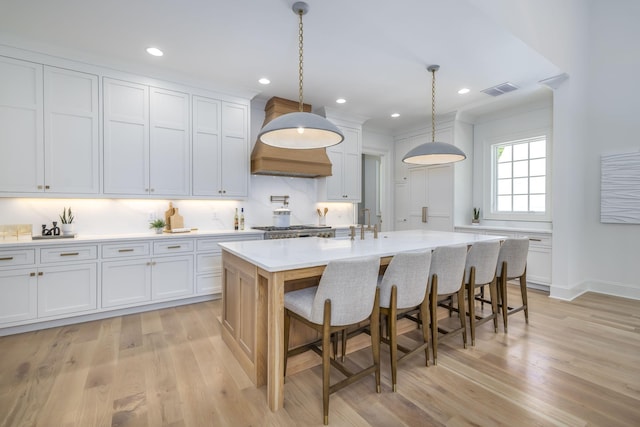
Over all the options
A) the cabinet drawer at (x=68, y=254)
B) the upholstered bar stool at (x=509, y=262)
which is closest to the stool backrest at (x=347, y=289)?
the upholstered bar stool at (x=509, y=262)

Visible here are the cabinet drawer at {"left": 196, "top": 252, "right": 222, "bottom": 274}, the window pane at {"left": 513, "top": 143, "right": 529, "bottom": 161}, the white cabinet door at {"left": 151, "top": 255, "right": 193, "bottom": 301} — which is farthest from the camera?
the window pane at {"left": 513, "top": 143, "right": 529, "bottom": 161}

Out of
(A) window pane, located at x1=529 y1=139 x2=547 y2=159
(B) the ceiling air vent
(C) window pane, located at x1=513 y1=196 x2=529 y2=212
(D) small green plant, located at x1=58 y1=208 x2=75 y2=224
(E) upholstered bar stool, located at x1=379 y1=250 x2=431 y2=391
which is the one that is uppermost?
(B) the ceiling air vent

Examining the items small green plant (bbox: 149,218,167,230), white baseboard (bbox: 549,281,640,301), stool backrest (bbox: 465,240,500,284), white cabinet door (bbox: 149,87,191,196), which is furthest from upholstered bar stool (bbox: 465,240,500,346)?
small green plant (bbox: 149,218,167,230)

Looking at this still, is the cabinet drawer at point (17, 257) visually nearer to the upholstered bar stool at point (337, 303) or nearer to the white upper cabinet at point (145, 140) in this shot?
the white upper cabinet at point (145, 140)

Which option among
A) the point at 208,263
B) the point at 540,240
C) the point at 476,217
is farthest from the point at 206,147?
the point at 540,240

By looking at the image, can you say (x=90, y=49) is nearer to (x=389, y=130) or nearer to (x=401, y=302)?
(x=401, y=302)

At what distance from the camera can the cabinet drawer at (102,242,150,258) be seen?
3.16 metres

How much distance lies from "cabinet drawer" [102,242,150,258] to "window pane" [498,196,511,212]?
562cm

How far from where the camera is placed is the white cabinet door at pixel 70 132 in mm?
3041

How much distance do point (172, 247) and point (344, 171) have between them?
121 inches

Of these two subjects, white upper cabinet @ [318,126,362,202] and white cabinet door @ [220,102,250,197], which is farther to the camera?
white upper cabinet @ [318,126,362,202]

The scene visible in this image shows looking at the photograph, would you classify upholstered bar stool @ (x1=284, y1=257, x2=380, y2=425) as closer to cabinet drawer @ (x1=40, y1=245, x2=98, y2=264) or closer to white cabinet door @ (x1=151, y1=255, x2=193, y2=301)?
white cabinet door @ (x1=151, y1=255, x2=193, y2=301)

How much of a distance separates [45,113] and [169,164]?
48.2 inches

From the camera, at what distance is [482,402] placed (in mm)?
1842
